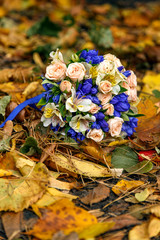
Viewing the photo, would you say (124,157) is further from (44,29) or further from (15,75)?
(44,29)

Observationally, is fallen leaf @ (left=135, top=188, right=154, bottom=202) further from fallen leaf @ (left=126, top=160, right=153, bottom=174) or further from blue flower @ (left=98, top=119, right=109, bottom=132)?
blue flower @ (left=98, top=119, right=109, bottom=132)

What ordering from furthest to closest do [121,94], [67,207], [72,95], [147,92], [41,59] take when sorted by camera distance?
[41,59]
[147,92]
[121,94]
[72,95]
[67,207]

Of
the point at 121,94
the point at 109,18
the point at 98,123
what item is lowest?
the point at 109,18

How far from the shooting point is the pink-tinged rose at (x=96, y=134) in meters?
1.63

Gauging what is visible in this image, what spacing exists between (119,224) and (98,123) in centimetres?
56

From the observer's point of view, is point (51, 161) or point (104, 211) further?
point (51, 161)

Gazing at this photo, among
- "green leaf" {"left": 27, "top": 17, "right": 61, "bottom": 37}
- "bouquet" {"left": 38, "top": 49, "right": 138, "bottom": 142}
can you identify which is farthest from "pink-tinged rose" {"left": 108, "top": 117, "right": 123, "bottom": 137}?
"green leaf" {"left": 27, "top": 17, "right": 61, "bottom": 37}

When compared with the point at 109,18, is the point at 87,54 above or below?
above

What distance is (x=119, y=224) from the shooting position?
1.31 meters

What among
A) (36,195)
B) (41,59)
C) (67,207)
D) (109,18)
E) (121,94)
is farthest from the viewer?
(109,18)

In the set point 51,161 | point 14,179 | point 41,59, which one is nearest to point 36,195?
point 14,179

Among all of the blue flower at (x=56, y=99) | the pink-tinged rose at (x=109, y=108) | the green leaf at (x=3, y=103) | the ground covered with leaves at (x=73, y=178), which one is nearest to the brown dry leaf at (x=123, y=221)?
the ground covered with leaves at (x=73, y=178)

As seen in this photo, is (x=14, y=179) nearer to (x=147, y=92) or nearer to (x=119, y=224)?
(x=119, y=224)

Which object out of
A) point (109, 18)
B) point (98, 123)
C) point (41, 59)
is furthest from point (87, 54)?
point (109, 18)
